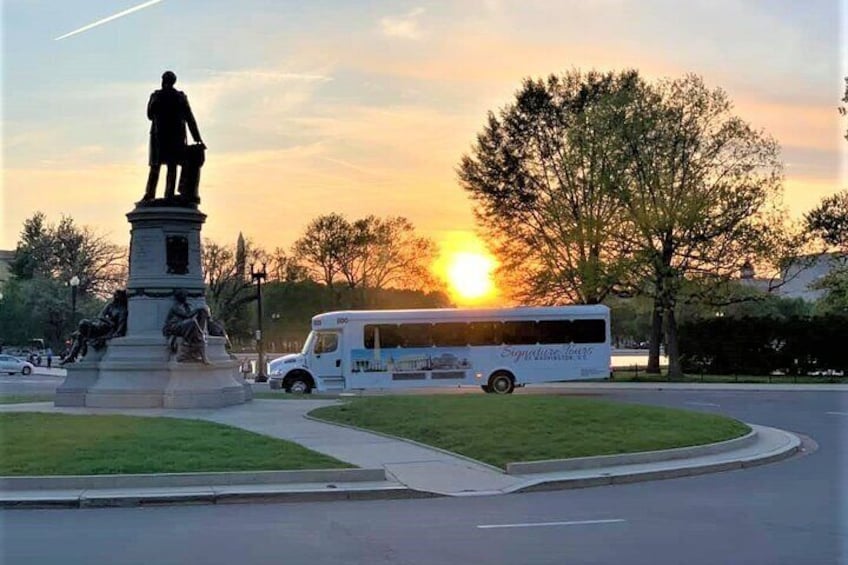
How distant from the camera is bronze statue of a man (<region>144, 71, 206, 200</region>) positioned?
75.2 feet

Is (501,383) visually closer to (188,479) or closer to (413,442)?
(413,442)

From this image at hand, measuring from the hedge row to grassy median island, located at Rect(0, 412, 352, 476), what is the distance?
35.4m

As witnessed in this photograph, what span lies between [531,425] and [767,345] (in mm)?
33337

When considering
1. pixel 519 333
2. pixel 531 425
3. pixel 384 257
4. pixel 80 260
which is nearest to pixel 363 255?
pixel 384 257

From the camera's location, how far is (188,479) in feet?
38.1

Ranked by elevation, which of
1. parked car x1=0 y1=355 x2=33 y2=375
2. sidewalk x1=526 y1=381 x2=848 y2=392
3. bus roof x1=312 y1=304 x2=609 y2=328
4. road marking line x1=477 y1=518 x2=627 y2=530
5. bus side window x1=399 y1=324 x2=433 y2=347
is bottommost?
road marking line x1=477 y1=518 x2=627 y2=530

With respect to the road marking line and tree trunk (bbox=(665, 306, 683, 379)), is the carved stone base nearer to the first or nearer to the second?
the road marking line

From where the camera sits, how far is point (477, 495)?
11641 millimetres

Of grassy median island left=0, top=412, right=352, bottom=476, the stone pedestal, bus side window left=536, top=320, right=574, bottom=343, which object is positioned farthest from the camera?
bus side window left=536, top=320, right=574, bottom=343

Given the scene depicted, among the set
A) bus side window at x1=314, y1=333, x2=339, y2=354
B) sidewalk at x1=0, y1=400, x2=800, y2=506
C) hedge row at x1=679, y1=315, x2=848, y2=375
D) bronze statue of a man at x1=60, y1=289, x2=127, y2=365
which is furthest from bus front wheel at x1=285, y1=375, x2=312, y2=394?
hedge row at x1=679, y1=315, x2=848, y2=375

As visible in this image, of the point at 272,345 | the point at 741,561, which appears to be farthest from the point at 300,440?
the point at 272,345

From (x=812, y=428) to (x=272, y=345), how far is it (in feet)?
250

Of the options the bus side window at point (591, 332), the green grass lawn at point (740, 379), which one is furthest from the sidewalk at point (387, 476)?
the green grass lawn at point (740, 379)

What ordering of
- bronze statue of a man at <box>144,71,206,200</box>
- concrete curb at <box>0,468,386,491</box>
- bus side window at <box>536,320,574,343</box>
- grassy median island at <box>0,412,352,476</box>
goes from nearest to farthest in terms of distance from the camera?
concrete curb at <box>0,468,386,491</box>, grassy median island at <box>0,412,352,476</box>, bronze statue of a man at <box>144,71,206,200</box>, bus side window at <box>536,320,574,343</box>
